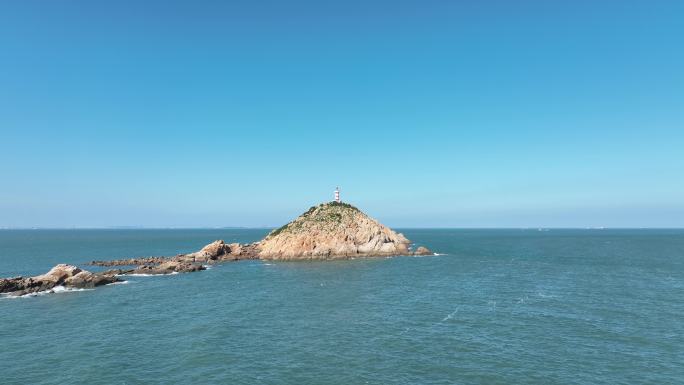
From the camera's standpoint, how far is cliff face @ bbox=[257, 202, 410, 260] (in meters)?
126

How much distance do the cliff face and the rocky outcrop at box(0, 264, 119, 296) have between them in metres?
53.0

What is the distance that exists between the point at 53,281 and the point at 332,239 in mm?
73639

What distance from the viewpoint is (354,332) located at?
47.9 meters

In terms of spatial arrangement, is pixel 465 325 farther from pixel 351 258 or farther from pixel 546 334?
pixel 351 258

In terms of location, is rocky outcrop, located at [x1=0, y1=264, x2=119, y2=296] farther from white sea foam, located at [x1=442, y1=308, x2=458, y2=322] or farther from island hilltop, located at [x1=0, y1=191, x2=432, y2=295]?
white sea foam, located at [x1=442, y1=308, x2=458, y2=322]

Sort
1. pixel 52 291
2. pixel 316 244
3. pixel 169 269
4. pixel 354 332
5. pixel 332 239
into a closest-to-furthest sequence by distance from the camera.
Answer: pixel 354 332, pixel 52 291, pixel 169 269, pixel 316 244, pixel 332 239

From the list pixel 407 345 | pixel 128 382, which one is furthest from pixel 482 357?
pixel 128 382

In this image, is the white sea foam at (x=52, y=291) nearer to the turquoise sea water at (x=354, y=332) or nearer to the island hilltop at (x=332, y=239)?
the turquoise sea water at (x=354, y=332)

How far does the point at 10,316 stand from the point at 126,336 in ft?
78.1

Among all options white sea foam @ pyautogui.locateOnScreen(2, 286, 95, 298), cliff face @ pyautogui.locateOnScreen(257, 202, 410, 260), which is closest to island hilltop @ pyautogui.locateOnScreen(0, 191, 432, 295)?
cliff face @ pyautogui.locateOnScreen(257, 202, 410, 260)

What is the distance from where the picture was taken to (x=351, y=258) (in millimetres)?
123812

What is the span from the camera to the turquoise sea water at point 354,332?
119 ft

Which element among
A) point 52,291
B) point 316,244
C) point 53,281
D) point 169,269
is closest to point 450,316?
point 52,291

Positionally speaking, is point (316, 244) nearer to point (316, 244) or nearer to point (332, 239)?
point (316, 244)
